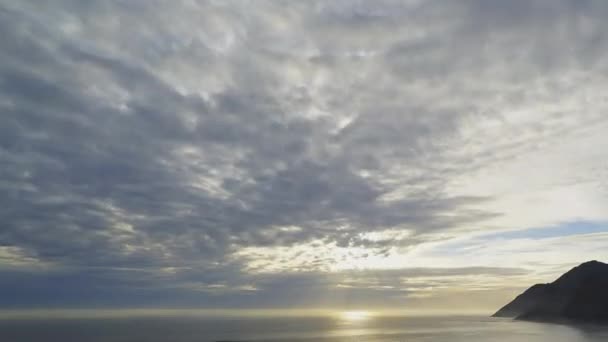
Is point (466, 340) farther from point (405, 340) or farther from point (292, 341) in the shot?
point (292, 341)

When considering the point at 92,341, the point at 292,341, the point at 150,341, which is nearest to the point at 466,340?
the point at 292,341

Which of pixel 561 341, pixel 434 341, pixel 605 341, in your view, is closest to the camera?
pixel 605 341

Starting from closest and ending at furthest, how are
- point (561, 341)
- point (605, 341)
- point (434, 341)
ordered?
point (605, 341), point (561, 341), point (434, 341)

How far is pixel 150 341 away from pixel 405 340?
101 metres

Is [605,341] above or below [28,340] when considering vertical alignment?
below

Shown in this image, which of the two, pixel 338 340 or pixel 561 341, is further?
pixel 338 340

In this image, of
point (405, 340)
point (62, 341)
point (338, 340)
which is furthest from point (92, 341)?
point (405, 340)

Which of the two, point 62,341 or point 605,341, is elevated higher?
point 62,341

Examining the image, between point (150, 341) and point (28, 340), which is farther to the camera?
point (28, 340)

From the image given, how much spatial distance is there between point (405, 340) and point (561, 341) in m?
55.4

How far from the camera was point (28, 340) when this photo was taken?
528 ft

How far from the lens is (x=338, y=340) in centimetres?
16100

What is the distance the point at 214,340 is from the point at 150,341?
24.2 m

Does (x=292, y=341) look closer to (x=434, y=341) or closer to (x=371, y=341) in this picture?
(x=371, y=341)
